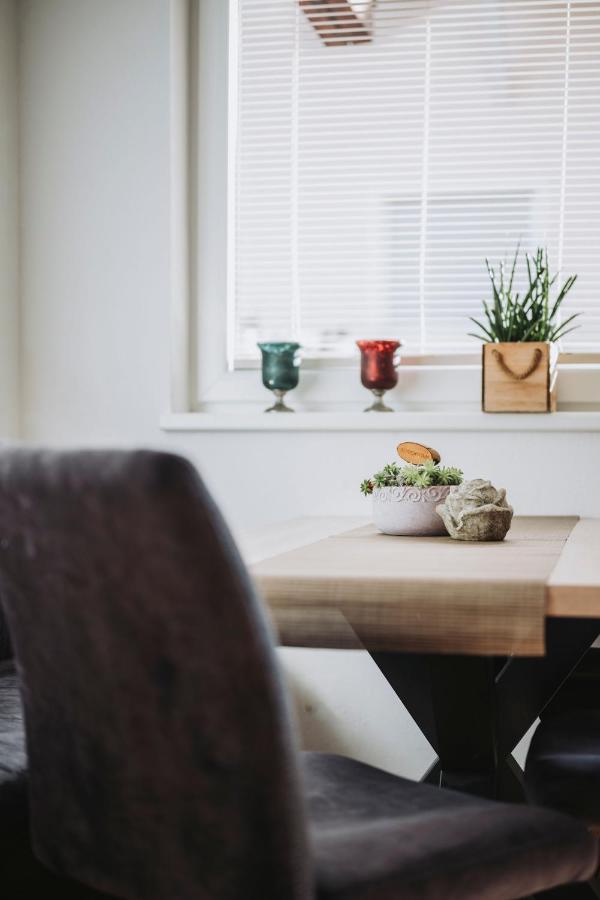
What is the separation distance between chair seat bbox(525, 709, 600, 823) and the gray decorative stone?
32 centimetres

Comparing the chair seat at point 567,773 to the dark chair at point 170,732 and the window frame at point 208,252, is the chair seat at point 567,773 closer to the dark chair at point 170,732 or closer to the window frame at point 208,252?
the dark chair at point 170,732

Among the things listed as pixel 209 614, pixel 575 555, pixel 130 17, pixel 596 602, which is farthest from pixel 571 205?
pixel 209 614

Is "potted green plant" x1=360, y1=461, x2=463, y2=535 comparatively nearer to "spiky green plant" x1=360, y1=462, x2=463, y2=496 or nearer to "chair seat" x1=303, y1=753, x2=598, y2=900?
"spiky green plant" x1=360, y1=462, x2=463, y2=496

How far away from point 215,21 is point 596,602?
6.85ft

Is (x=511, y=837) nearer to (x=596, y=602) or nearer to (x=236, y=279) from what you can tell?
(x=596, y=602)

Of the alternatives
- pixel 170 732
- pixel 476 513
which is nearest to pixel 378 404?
pixel 476 513

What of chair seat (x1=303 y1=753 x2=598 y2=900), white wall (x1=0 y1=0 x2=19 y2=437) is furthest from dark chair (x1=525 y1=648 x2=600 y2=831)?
white wall (x1=0 y1=0 x2=19 y2=437)

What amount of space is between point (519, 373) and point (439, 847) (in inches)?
59.8

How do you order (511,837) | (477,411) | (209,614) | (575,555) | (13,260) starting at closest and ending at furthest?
(209,614), (511,837), (575,555), (477,411), (13,260)

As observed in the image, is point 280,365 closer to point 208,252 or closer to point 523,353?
point 208,252

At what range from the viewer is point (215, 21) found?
108 inches

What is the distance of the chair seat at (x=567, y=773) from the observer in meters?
1.45

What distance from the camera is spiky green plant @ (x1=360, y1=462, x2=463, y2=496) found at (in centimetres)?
181

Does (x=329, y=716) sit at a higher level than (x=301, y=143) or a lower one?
lower
